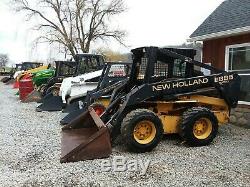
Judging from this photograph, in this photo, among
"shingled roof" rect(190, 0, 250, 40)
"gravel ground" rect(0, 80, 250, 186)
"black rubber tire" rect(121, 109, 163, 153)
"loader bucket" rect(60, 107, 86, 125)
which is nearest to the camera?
"gravel ground" rect(0, 80, 250, 186)

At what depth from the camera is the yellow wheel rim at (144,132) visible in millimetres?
6852

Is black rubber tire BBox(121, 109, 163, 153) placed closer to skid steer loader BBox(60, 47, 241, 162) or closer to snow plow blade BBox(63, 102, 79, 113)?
skid steer loader BBox(60, 47, 241, 162)

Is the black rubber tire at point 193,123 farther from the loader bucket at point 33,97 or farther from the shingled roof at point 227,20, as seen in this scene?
the loader bucket at point 33,97

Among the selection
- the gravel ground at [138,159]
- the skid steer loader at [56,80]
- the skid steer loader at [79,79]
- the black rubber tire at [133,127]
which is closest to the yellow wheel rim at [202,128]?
the gravel ground at [138,159]

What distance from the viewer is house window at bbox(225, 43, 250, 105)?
32.0 ft

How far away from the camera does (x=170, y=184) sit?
5.26 m

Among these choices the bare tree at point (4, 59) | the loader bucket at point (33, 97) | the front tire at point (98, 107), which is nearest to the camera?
the front tire at point (98, 107)

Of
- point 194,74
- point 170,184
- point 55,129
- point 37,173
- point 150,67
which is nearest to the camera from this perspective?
point 170,184

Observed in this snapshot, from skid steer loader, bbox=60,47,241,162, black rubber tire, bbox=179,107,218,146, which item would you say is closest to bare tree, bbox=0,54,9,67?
skid steer loader, bbox=60,47,241,162

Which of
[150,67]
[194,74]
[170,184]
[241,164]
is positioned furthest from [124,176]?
[194,74]

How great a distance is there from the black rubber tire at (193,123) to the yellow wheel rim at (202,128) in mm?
65

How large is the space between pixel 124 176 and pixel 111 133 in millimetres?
1507

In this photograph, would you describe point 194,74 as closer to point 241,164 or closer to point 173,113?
point 173,113

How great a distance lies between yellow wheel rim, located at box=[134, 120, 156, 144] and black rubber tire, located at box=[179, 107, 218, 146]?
2.48 feet
